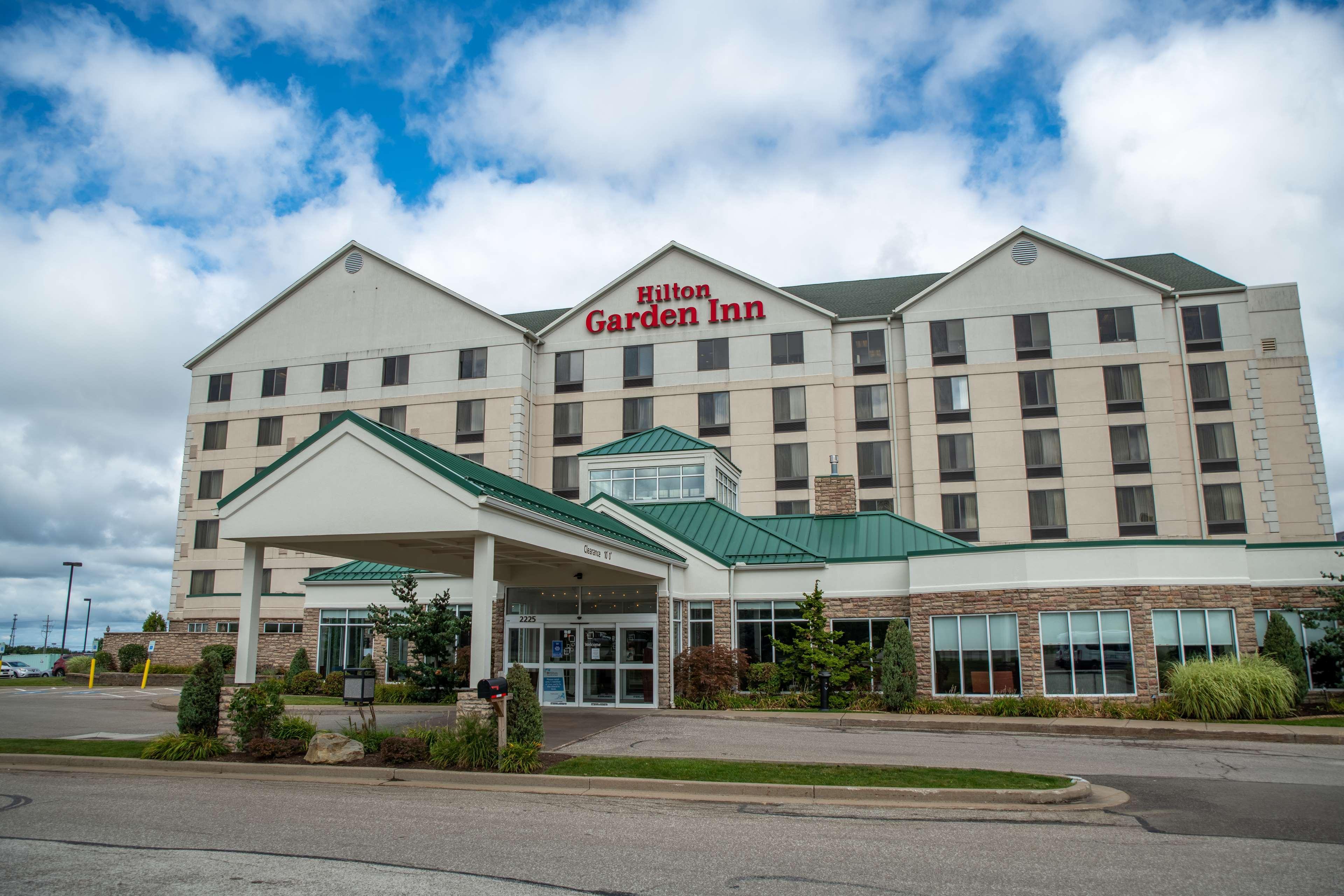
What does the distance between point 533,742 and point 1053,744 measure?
9799 mm

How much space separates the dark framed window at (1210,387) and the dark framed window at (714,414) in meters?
19.6

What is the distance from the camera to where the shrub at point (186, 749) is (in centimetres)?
1416

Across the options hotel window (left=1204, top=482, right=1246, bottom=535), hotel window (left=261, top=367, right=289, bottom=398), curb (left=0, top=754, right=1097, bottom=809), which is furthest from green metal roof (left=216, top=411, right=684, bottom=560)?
hotel window (left=261, top=367, right=289, bottom=398)

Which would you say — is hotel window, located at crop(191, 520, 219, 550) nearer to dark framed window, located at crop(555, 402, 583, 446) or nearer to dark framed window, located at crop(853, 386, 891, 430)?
dark framed window, located at crop(555, 402, 583, 446)

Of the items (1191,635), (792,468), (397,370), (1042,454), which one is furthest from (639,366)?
(1191,635)

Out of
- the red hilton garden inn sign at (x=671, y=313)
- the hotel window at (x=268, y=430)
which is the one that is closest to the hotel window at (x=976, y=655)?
the red hilton garden inn sign at (x=671, y=313)

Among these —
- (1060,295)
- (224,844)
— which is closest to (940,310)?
(1060,295)

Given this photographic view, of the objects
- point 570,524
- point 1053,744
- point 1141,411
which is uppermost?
point 1141,411

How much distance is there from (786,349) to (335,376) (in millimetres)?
22416

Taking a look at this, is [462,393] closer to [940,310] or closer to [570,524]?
[940,310]

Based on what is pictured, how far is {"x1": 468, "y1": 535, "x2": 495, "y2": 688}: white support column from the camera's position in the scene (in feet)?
46.9

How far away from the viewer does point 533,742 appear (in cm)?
1410

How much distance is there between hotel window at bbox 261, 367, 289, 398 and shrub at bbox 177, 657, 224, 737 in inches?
1363

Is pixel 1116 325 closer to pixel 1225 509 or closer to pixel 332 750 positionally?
pixel 1225 509
